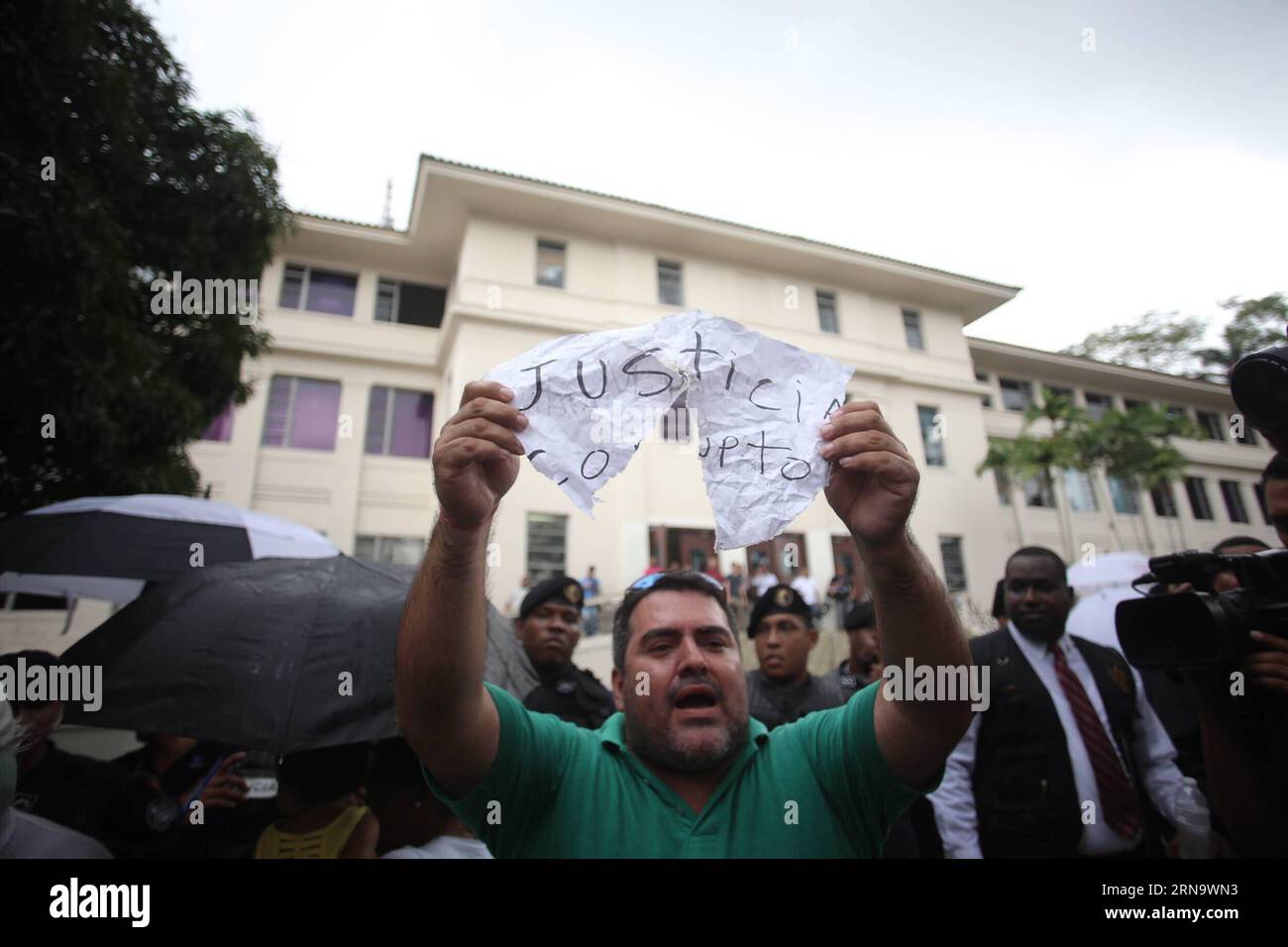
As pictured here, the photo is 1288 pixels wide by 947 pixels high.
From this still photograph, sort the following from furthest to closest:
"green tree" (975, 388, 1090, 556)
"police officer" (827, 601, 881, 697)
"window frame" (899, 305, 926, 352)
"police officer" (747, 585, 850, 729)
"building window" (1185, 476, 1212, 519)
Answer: "building window" (1185, 476, 1212, 519)
"window frame" (899, 305, 926, 352)
"green tree" (975, 388, 1090, 556)
"police officer" (827, 601, 881, 697)
"police officer" (747, 585, 850, 729)

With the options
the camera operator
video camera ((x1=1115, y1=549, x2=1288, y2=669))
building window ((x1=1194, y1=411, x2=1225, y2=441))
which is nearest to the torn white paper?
video camera ((x1=1115, y1=549, x2=1288, y2=669))

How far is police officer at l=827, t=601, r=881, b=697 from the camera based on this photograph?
3967 millimetres

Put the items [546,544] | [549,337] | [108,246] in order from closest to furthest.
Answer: [108,246] < [546,544] < [549,337]

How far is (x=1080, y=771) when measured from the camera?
2.78 metres

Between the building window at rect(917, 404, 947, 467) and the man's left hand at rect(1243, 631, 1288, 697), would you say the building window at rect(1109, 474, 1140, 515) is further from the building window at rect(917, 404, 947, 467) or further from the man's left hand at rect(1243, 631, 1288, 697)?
the man's left hand at rect(1243, 631, 1288, 697)

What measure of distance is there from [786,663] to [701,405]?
2.47 meters

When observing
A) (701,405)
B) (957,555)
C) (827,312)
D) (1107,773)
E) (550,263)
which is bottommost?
(1107,773)

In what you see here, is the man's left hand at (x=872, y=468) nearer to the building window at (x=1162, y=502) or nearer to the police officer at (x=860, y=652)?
the police officer at (x=860, y=652)

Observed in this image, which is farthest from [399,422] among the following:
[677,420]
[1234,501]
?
[1234,501]

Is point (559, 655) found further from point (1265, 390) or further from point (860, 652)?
point (1265, 390)

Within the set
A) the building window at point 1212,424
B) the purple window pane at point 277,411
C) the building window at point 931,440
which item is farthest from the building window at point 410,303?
the building window at point 1212,424

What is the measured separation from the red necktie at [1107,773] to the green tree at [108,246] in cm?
672

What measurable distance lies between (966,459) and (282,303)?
2030cm

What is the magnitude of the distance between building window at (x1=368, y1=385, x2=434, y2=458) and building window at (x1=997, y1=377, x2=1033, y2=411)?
19927 mm
